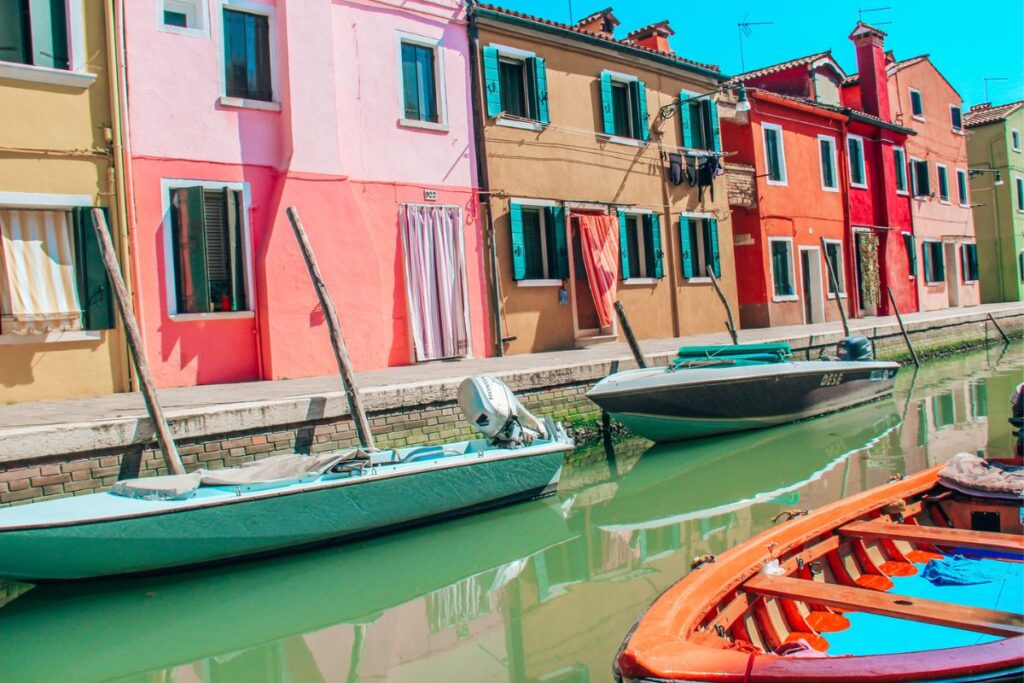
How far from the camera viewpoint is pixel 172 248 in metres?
10.8

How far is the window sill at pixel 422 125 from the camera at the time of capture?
43.5ft

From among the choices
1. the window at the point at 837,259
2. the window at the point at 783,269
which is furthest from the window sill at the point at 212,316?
the window at the point at 837,259

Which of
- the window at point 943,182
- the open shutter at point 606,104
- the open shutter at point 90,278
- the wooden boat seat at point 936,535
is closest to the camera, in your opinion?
the wooden boat seat at point 936,535

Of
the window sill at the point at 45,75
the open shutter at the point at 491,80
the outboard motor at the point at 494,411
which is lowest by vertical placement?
the outboard motor at the point at 494,411

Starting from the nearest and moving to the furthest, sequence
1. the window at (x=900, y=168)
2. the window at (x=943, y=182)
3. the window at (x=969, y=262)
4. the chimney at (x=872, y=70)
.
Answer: the chimney at (x=872, y=70), the window at (x=900, y=168), the window at (x=943, y=182), the window at (x=969, y=262)

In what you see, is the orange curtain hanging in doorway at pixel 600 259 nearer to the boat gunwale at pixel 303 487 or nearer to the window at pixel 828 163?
the boat gunwale at pixel 303 487

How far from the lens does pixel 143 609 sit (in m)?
6.00

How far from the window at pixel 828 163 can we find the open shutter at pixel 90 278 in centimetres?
1878

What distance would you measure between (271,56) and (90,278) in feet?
13.3

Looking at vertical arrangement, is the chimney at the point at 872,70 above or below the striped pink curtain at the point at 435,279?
above

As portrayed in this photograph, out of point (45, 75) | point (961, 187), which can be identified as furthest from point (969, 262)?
point (45, 75)

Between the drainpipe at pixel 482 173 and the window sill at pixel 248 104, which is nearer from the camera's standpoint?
the window sill at pixel 248 104

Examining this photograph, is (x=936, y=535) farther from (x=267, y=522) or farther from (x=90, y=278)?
(x=90, y=278)

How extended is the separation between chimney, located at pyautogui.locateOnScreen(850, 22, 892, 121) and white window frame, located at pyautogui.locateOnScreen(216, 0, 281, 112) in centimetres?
1940
